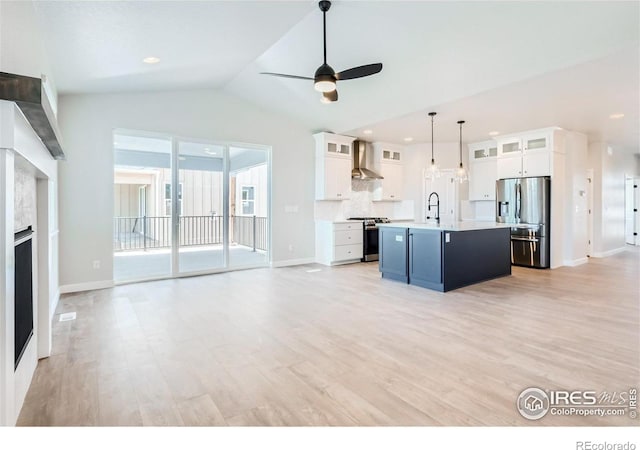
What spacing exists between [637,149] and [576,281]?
6.12 m

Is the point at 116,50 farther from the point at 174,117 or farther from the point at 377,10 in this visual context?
the point at 377,10

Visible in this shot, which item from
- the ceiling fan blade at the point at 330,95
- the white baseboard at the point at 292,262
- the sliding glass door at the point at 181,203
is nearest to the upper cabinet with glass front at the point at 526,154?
the white baseboard at the point at 292,262

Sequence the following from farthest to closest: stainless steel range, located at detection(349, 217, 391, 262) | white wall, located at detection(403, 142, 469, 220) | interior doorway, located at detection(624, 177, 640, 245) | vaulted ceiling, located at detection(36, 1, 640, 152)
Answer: interior doorway, located at detection(624, 177, 640, 245) < white wall, located at detection(403, 142, 469, 220) < stainless steel range, located at detection(349, 217, 391, 262) < vaulted ceiling, located at detection(36, 1, 640, 152)

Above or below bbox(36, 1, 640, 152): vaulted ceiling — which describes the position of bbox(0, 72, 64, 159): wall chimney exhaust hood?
below

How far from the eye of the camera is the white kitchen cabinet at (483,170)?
305 inches

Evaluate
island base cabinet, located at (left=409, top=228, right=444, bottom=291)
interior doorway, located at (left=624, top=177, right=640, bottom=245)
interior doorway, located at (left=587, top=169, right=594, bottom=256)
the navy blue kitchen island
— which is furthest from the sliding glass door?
interior doorway, located at (left=624, top=177, right=640, bottom=245)

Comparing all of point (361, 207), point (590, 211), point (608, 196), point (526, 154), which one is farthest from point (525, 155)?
point (361, 207)

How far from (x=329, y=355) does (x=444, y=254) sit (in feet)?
8.56

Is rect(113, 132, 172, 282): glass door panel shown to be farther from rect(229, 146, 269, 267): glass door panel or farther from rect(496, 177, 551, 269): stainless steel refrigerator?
rect(496, 177, 551, 269): stainless steel refrigerator

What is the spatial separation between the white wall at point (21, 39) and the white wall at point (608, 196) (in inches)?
387

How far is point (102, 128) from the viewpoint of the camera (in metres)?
4.96

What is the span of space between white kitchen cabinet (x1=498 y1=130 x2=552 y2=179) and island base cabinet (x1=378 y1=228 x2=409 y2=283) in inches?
133

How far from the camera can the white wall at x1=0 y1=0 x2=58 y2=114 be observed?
192 centimetres

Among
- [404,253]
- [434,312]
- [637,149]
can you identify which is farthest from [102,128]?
[637,149]
